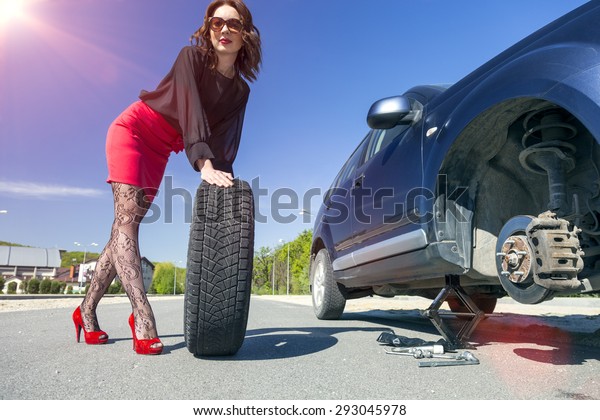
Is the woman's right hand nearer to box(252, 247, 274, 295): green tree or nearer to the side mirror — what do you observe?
the side mirror

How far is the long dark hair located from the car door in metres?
1.08

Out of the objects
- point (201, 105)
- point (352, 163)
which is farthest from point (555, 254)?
point (352, 163)

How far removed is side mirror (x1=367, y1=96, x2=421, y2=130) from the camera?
2770mm

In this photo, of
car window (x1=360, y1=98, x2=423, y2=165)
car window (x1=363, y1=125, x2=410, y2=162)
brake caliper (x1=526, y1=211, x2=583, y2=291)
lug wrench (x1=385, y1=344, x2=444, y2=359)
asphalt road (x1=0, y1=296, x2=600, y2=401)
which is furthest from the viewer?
car window (x1=363, y1=125, x2=410, y2=162)

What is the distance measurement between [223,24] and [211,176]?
33.8 inches

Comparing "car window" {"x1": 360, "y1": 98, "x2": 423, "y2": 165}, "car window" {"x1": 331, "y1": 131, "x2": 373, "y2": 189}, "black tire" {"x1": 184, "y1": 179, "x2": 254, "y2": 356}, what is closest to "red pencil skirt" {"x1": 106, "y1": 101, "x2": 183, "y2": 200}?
"black tire" {"x1": 184, "y1": 179, "x2": 254, "y2": 356}

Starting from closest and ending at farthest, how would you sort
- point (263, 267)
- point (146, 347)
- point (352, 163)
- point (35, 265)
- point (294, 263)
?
point (146, 347)
point (352, 163)
point (294, 263)
point (263, 267)
point (35, 265)

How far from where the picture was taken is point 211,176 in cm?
208

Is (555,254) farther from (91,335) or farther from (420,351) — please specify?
(91,335)

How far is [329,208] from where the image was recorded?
4809mm

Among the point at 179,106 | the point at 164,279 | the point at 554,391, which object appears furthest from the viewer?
the point at 164,279
